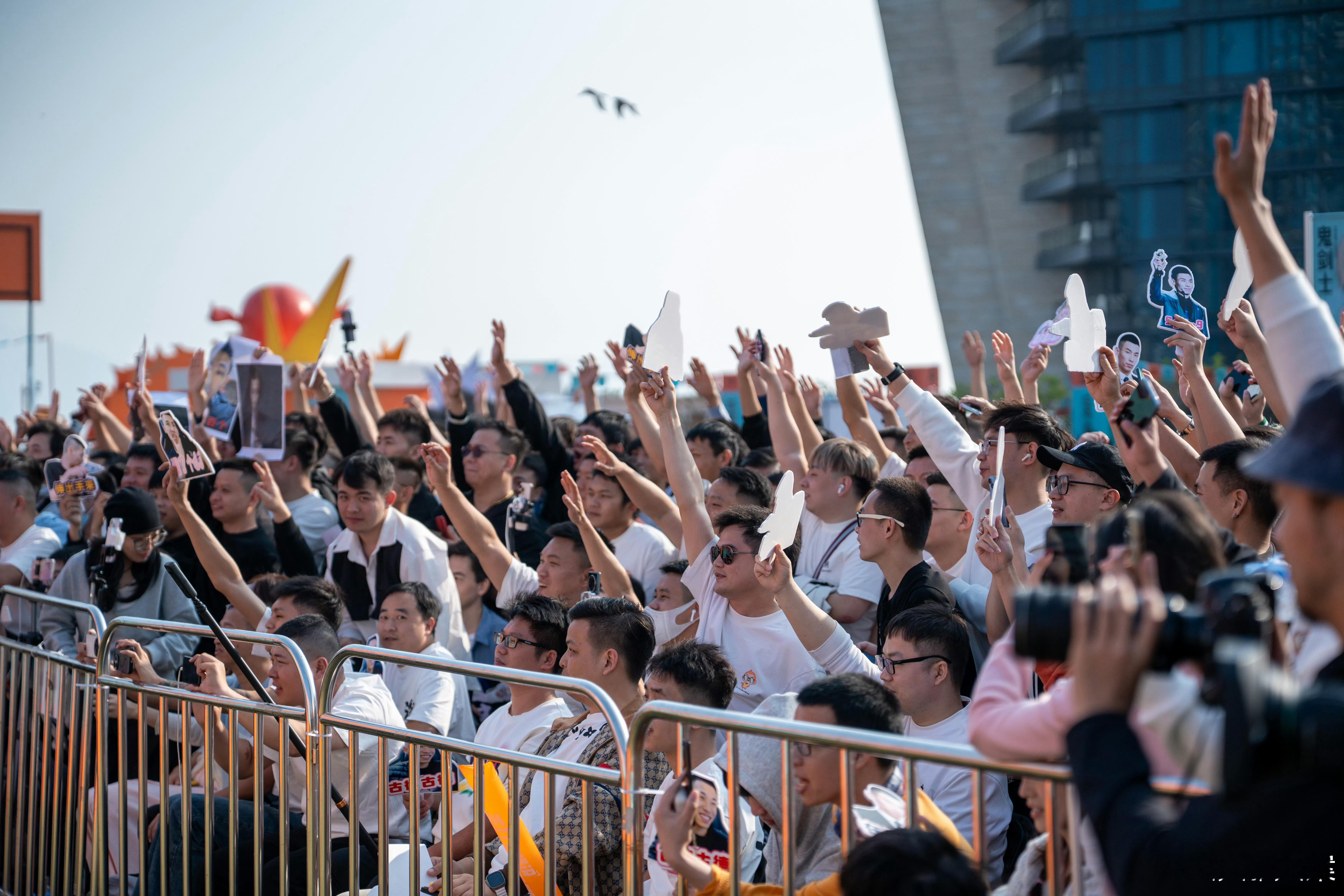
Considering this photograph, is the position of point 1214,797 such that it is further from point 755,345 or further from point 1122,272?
point 1122,272

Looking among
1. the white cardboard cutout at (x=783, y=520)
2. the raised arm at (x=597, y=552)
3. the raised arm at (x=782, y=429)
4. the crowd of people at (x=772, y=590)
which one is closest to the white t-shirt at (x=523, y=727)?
the crowd of people at (x=772, y=590)

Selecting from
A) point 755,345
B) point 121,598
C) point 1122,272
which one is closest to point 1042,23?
point 1122,272

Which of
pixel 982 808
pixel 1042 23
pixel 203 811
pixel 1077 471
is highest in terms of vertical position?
pixel 1042 23

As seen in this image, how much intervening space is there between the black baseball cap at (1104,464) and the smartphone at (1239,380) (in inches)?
78.0

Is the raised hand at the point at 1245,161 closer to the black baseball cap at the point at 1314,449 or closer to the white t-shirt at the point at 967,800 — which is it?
the black baseball cap at the point at 1314,449

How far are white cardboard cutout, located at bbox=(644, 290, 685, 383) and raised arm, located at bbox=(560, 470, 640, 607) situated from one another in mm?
634

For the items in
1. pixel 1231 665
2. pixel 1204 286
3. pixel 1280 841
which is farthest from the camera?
pixel 1204 286

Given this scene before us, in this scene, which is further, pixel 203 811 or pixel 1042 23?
pixel 1042 23

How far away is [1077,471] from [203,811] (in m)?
3.39

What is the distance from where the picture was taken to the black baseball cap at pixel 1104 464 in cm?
413

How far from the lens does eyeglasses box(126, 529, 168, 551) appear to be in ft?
20.4

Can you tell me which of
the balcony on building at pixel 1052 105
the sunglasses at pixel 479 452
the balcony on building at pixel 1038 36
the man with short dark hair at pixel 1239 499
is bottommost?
the man with short dark hair at pixel 1239 499

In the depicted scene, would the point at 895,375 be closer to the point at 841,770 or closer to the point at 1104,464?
the point at 1104,464

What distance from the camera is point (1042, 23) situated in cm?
4328
